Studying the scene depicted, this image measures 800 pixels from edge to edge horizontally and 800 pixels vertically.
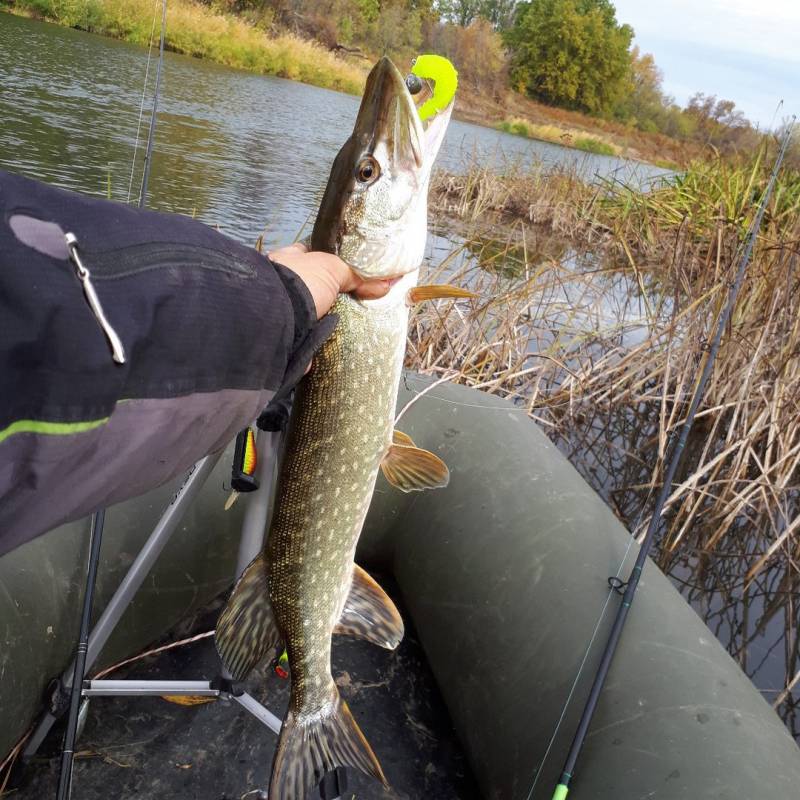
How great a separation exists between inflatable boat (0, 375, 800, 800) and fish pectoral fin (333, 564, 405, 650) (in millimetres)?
372

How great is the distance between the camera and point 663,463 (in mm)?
3502

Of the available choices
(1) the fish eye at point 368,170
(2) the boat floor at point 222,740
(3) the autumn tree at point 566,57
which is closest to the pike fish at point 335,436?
(1) the fish eye at point 368,170

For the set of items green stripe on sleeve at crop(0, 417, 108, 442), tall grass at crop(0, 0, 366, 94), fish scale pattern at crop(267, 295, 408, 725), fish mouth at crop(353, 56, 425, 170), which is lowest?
fish scale pattern at crop(267, 295, 408, 725)

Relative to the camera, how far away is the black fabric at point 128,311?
0.63m

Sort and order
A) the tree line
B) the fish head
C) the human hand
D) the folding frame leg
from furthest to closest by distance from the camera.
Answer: the tree line
the folding frame leg
the fish head
the human hand

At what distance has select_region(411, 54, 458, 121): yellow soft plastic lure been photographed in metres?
1.22

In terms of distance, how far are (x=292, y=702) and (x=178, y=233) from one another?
0.85 m

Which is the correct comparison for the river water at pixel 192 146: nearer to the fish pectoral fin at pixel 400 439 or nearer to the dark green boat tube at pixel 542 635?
the dark green boat tube at pixel 542 635

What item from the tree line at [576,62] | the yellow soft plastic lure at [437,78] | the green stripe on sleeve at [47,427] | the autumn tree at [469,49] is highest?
the tree line at [576,62]

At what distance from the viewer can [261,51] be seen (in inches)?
824

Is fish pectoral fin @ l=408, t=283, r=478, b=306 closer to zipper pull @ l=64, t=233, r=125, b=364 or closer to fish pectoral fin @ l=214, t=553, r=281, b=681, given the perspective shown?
fish pectoral fin @ l=214, t=553, r=281, b=681

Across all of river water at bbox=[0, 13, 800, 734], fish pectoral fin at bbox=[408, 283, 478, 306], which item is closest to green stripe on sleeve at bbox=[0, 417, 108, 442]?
fish pectoral fin at bbox=[408, 283, 478, 306]

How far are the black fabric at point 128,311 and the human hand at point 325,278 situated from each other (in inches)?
5.6

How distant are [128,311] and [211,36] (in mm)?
20980
